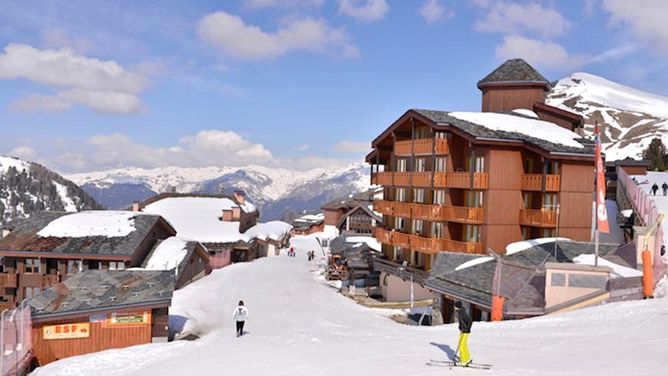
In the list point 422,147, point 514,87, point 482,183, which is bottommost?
point 482,183

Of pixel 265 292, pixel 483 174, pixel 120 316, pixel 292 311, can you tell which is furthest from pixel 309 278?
pixel 120 316

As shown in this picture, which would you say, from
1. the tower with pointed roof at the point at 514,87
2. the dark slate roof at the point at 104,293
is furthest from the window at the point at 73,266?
the tower with pointed roof at the point at 514,87

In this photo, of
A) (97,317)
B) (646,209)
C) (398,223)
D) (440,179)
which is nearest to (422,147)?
(440,179)

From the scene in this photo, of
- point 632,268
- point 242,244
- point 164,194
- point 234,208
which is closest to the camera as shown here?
point 632,268

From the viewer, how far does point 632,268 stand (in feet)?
79.1

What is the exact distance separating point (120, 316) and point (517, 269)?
18.7 m

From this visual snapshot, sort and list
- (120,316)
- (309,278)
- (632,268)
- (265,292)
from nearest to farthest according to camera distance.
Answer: (632,268) → (120,316) → (265,292) → (309,278)

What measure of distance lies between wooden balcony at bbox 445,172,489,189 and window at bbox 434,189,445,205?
1309 millimetres

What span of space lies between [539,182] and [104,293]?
2562 centimetres

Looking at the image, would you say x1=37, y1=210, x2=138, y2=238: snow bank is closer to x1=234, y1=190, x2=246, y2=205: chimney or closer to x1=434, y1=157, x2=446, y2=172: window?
x1=434, y1=157, x2=446, y2=172: window

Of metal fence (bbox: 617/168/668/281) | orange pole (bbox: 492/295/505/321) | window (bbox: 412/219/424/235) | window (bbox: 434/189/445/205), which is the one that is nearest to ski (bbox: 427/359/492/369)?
orange pole (bbox: 492/295/505/321)

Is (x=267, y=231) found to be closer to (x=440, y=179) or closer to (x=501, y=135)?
(x=440, y=179)

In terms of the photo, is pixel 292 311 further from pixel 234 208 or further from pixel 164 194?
pixel 164 194

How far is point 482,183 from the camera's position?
1385 inches
